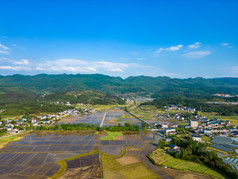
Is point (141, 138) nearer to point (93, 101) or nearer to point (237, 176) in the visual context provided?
point (237, 176)

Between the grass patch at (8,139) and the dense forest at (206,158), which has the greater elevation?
the dense forest at (206,158)

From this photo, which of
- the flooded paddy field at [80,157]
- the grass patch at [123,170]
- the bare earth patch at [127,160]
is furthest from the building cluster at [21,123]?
the bare earth patch at [127,160]

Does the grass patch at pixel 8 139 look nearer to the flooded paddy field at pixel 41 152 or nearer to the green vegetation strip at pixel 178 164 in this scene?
the flooded paddy field at pixel 41 152

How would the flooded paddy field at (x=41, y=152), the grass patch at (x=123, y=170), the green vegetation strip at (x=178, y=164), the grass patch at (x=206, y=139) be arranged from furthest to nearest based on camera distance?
the grass patch at (x=206, y=139) < the flooded paddy field at (x=41, y=152) < the green vegetation strip at (x=178, y=164) < the grass patch at (x=123, y=170)

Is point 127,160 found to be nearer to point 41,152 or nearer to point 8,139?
point 41,152

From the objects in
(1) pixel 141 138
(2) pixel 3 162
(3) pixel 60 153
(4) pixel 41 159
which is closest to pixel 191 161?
(1) pixel 141 138

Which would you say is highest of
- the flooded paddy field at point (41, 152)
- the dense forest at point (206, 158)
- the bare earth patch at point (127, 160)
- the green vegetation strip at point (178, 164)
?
the dense forest at point (206, 158)
